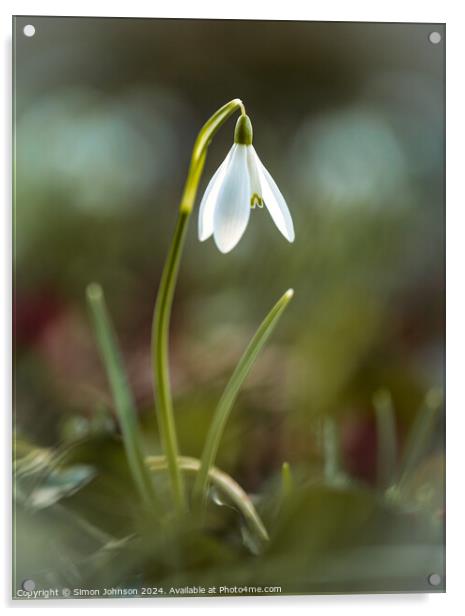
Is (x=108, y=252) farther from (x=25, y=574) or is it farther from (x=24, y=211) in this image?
(x=25, y=574)

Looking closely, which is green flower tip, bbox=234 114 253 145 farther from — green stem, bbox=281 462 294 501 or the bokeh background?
green stem, bbox=281 462 294 501

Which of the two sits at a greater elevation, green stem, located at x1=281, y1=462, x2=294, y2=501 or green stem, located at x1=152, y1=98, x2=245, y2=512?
green stem, located at x1=152, y1=98, x2=245, y2=512

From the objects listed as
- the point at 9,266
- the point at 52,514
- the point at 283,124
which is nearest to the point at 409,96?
the point at 283,124

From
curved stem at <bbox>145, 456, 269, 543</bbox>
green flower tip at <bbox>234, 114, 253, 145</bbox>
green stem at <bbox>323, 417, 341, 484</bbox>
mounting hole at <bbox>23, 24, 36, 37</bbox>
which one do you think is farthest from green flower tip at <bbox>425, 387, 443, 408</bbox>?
mounting hole at <bbox>23, 24, 36, 37</bbox>

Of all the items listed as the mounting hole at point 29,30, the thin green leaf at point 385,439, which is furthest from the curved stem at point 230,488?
the mounting hole at point 29,30

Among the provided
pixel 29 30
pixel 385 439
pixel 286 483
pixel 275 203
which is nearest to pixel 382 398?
pixel 385 439
